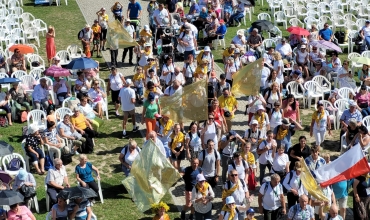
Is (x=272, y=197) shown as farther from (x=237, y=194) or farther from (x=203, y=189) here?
(x=203, y=189)

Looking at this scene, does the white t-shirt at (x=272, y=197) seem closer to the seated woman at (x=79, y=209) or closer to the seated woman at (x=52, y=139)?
the seated woman at (x=79, y=209)

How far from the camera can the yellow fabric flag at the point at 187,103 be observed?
1905 centimetres

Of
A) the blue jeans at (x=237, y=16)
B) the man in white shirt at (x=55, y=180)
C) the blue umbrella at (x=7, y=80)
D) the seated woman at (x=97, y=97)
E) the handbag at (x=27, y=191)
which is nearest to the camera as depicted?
the handbag at (x=27, y=191)

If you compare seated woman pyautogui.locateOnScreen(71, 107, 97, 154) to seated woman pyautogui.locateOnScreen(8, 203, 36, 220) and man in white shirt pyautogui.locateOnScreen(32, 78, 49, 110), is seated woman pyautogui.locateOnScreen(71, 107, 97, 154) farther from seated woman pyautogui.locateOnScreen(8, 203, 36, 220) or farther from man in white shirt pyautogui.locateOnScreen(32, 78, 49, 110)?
seated woman pyautogui.locateOnScreen(8, 203, 36, 220)

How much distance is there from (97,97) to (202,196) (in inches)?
259

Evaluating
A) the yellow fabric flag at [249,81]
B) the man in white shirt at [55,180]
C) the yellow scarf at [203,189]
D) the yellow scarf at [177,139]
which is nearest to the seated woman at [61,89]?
the yellow fabric flag at [249,81]

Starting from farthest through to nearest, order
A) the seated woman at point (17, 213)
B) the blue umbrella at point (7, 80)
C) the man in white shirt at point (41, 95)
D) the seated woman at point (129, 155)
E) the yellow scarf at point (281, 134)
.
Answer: the man in white shirt at point (41, 95) < the blue umbrella at point (7, 80) < the yellow scarf at point (281, 134) < the seated woman at point (129, 155) < the seated woman at point (17, 213)

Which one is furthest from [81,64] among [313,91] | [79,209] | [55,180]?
[79,209]

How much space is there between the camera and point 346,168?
51.7 ft

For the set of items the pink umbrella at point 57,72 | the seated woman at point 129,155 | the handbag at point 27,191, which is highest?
the pink umbrella at point 57,72

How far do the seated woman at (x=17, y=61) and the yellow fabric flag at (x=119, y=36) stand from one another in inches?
109

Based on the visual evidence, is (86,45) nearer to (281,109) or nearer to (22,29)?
(22,29)

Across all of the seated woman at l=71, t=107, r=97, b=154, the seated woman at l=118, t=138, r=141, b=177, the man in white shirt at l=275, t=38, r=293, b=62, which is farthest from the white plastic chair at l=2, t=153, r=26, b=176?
the man in white shirt at l=275, t=38, r=293, b=62

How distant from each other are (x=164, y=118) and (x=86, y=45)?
8123mm
